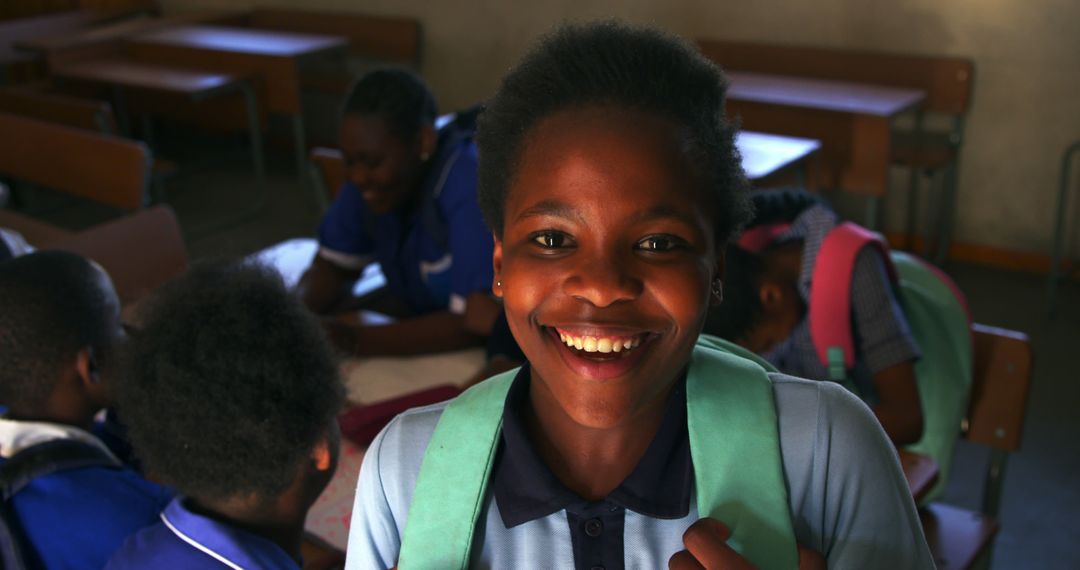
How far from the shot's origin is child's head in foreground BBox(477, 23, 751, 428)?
0.75 metres

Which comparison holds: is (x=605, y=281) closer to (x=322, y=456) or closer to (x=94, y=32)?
(x=322, y=456)

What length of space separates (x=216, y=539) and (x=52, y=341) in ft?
1.86

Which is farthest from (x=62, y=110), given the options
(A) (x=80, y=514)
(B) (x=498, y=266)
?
(B) (x=498, y=266)

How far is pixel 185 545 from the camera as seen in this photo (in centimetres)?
127

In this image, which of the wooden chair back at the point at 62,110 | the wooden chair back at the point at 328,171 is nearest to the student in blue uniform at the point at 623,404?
the wooden chair back at the point at 328,171

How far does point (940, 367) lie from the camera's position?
6.27ft

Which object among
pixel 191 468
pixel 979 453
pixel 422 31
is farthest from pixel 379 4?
pixel 191 468

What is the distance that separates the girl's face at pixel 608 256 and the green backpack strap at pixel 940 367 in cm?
126

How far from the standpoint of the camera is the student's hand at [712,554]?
27.8 inches

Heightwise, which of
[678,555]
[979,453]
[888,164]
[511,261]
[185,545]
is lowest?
[979,453]

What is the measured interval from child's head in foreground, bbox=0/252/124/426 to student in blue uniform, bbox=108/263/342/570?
268 mm

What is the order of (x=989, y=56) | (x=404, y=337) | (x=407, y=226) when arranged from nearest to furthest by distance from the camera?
(x=404, y=337), (x=407, y=226), (x=989, y=56)

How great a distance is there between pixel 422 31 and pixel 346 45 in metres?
0.50

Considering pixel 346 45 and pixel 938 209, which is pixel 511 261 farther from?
pixel 346 45
